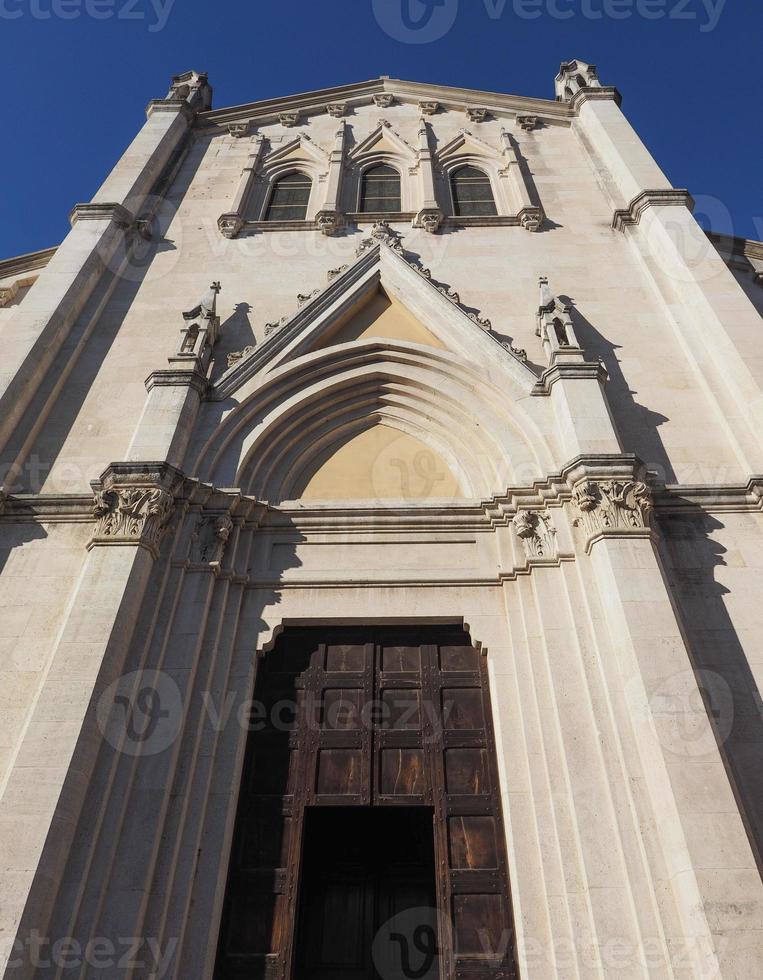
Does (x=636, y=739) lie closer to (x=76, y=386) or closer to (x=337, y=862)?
(x=337, y=862)

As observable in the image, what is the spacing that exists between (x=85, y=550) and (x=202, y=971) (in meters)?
4.86

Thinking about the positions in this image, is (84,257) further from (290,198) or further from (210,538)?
(210,538)

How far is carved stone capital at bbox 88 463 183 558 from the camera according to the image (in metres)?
8.20

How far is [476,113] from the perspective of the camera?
63.0 feet

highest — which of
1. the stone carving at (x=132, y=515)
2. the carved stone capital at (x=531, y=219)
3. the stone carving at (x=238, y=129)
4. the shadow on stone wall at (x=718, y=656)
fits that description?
the stone carving at (x=238, y=129)

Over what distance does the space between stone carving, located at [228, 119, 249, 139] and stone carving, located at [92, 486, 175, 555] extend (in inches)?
553

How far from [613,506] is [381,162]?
13.1 meters

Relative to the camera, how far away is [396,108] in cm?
1994

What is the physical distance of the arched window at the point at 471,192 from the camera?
619 inches

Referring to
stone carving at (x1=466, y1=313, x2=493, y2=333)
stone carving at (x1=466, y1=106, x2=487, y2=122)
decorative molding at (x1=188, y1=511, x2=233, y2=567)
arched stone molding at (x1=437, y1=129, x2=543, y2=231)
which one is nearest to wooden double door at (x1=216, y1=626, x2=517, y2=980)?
decorative molding at (x1=188, y1=511, x2=233, y2=567)

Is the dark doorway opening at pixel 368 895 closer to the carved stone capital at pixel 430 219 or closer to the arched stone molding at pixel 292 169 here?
the carved stone capital at pixel 430 219

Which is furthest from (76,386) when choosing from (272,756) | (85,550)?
(272,756)

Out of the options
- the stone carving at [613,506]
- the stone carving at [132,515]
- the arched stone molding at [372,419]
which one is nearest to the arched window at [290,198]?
the arched stone molding at [372,419]

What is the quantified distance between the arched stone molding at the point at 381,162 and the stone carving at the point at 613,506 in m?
9.08
